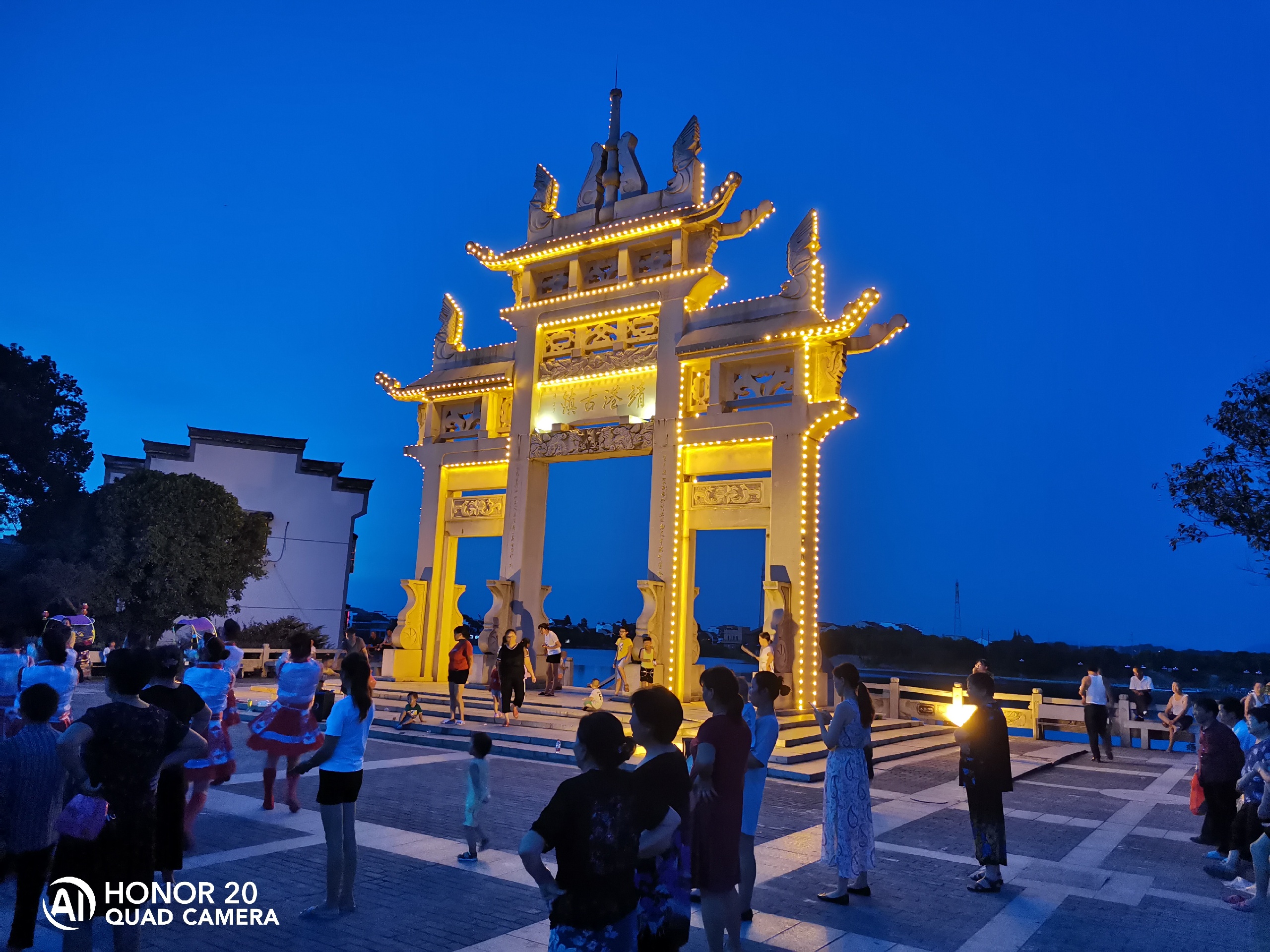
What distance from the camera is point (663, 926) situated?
10.5ft

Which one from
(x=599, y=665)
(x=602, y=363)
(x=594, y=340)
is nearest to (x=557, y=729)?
(x=602, y=363)

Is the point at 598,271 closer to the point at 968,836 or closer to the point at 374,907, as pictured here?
the point at 968,836

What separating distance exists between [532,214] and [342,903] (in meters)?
17.5

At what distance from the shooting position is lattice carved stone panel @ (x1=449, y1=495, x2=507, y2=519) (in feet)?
63.9

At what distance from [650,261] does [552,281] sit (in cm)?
276

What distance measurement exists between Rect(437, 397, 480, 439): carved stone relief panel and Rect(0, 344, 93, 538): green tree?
49.6 feet

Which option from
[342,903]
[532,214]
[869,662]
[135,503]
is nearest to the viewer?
[342,903]

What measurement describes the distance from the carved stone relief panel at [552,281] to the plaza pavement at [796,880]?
41.0ft

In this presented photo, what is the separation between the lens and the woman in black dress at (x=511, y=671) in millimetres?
13500

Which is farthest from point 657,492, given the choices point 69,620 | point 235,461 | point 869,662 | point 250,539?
point 869,662

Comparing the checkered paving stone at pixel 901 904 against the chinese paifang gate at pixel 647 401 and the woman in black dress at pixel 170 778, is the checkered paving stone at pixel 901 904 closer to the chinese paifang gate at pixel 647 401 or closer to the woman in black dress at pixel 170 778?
the woman in black dress at pixel 170 778

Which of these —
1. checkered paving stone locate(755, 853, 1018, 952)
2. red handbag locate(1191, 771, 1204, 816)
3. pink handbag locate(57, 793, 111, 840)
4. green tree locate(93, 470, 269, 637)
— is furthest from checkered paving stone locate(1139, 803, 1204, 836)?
green tree locate(93, 470, 269, 637)

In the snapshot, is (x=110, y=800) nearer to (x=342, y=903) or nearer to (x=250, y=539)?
(x=342, y=903)

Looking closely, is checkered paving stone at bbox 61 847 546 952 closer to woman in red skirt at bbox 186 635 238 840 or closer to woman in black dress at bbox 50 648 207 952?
woman in red skirt at bbox 186 635 238 840
